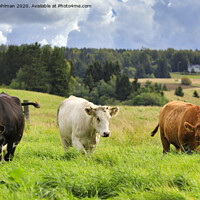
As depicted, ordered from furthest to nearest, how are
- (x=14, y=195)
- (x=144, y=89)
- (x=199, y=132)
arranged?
(x=144, y=89) → (x=199, y=132) → (x=14, y=195)

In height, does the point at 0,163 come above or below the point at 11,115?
below

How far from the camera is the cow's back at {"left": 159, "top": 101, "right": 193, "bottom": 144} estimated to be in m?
6.96

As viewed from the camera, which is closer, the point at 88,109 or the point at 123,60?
the point at 88,109

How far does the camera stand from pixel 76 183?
4188 mm

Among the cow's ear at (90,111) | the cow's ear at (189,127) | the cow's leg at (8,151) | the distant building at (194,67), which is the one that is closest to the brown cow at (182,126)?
the cow's ear at (189,127)

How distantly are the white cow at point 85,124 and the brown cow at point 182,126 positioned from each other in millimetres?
1400

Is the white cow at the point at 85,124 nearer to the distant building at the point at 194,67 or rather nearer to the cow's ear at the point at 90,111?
the cow's ear at the point at 90,111

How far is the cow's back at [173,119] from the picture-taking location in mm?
6964

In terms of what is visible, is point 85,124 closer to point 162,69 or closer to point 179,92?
point 179,92

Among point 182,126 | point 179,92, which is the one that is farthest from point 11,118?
point 179,92

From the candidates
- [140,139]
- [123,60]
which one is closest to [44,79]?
[140,139]

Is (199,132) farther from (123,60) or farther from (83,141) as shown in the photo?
(123,60)

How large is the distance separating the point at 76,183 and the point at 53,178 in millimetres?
363

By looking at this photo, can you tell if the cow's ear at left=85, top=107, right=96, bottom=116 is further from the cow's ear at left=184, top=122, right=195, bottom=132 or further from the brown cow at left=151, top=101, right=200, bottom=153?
the cow's ear at left=184, top=122, right=195, bottom=132
